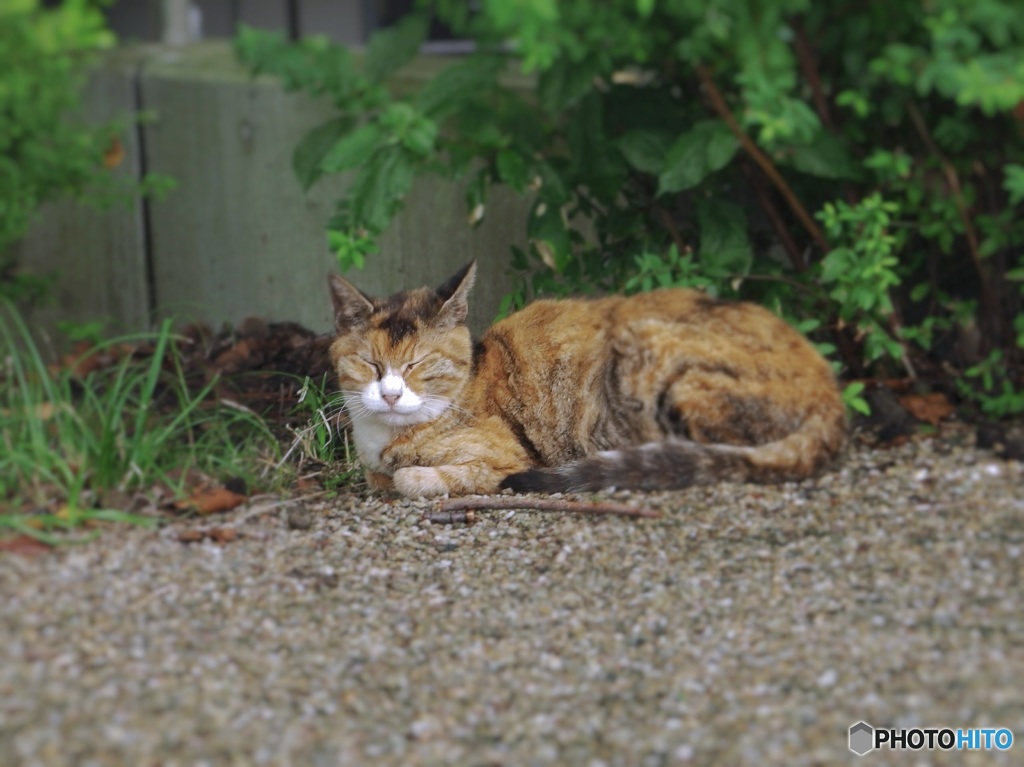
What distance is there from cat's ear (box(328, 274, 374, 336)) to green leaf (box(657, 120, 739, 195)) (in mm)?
1198

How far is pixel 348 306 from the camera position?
170 inches

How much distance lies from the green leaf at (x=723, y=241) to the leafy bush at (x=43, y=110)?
2.26 meters

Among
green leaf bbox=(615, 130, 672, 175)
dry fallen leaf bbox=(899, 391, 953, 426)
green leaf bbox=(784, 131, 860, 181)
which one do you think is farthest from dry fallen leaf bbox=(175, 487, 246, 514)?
dry fallen leaf bbox=(899, 391, 953, 426)

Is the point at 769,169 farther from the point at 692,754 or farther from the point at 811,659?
the point at 692,754

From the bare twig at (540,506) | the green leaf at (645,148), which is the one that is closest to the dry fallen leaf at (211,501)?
the bare twig at (540,506)

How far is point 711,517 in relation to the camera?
3.55 metres

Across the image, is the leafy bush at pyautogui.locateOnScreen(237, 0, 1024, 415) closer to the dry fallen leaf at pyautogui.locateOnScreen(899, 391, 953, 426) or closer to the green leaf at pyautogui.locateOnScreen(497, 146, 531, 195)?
the green leaf at pyautogui.locateOnScreen(497, 146, 531, 195)

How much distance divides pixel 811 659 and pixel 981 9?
1.91 metres

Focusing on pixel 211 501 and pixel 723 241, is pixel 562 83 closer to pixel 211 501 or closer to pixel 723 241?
pixel 723 241

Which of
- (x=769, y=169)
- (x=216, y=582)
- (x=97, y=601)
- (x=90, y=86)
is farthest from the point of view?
(x=90, y=86)

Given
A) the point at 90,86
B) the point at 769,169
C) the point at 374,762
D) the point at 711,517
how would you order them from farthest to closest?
the point at 90,86, the point at 769,169, the point at 711,517, the point at 374,762

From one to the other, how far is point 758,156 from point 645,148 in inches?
18.2

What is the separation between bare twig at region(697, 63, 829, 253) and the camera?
152 inches

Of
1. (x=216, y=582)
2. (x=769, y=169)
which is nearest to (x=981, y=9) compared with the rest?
(x=769, y=169)
